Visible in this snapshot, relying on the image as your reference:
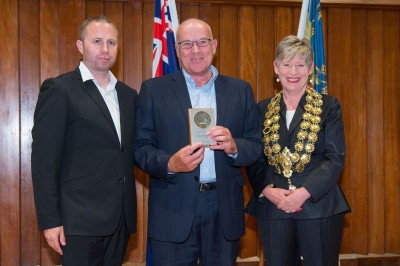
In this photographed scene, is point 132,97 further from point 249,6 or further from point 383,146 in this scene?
point 383,146

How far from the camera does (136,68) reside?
13.7ft

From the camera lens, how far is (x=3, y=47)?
3.93m

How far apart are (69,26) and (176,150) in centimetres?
236

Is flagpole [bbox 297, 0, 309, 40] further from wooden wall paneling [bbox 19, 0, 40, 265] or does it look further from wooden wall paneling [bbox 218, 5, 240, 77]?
wooden wall paneling [bbox 19, 0, 40, 265]

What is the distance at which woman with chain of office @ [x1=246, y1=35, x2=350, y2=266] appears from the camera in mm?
2246

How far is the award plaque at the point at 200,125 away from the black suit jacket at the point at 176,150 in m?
0.20

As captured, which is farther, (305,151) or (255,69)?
(255,69)

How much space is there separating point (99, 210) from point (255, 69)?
103 inches

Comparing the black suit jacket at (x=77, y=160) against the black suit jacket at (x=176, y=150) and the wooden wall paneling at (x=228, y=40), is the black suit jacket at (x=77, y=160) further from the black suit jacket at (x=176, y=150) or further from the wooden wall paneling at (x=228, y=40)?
the wooden wall paneling at (x=228, y=40)

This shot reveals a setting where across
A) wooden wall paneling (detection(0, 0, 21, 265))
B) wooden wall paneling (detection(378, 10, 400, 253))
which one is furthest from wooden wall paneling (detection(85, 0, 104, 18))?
wooden wall paneling (detection(378, 10, 400, 253))

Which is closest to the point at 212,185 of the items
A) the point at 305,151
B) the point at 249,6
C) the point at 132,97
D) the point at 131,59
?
the point at 305,151

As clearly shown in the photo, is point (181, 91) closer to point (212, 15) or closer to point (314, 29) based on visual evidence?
point (314, 29)

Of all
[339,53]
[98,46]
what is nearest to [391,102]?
[339,53]

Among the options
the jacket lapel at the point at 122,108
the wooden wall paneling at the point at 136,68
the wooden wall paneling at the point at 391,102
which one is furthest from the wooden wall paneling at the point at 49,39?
the wooden wall paneling at the point at 391,102
